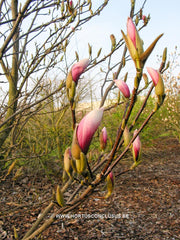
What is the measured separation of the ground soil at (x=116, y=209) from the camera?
182cm

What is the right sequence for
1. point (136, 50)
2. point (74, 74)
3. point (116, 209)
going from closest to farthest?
1. point (136, 50)
2. point (74, 74)
3. point (116, 209)

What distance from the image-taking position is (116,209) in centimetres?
221

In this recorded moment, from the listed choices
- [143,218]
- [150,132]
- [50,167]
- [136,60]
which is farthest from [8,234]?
[150,132]

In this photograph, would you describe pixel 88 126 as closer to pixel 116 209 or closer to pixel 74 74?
pixel 74 74

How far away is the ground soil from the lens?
1816mm

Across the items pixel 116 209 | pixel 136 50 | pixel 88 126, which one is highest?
pixel 136 50

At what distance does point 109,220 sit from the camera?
79.8 inches

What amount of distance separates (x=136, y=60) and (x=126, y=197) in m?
2.23

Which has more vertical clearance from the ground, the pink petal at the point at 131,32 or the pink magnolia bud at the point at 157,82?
the pink petal at the point at 131,32

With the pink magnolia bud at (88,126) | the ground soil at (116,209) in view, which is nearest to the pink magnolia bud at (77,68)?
the pink magnolia bud at (88,126)

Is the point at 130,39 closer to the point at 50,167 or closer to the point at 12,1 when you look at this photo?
the point at 12,1

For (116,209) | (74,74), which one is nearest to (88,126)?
(74,74)

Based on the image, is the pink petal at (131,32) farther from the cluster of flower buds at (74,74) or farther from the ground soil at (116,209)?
the ground soil at (116,209)

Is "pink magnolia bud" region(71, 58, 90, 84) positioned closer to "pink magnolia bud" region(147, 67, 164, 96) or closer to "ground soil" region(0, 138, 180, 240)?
"pink magnolia bud" region(147, 67, 164, 96)
